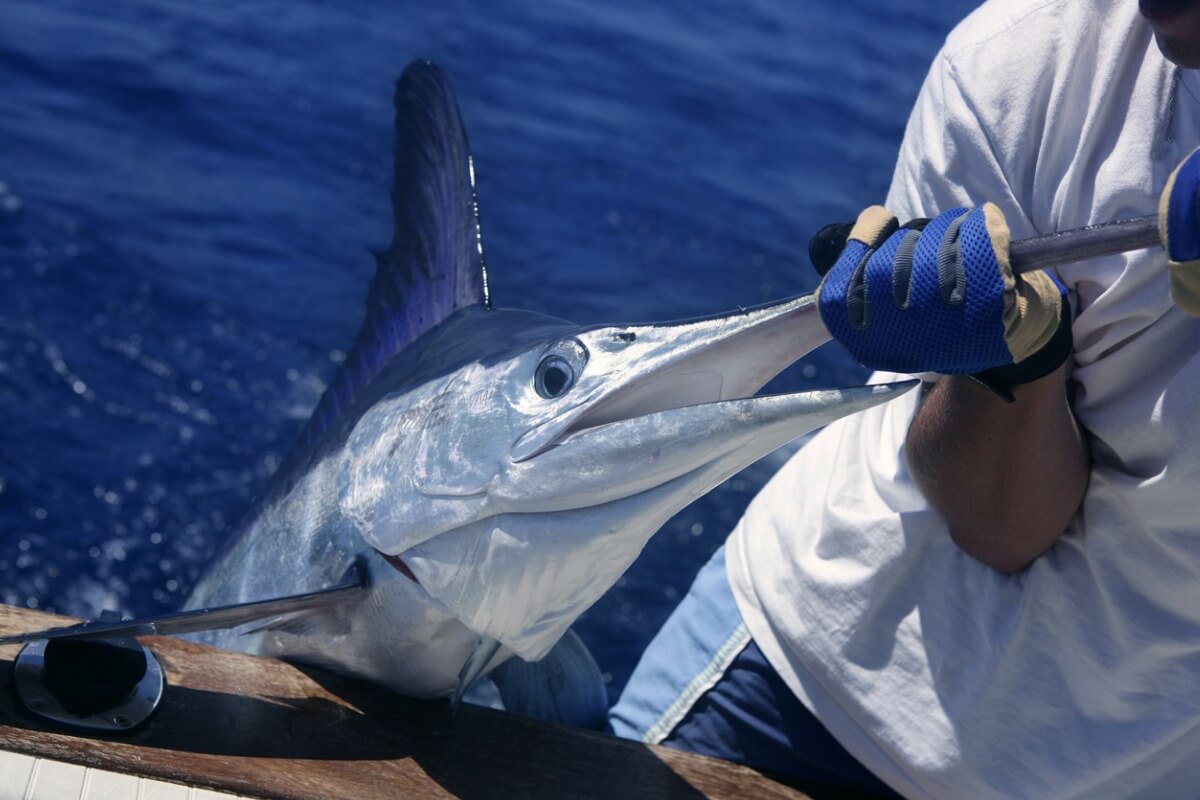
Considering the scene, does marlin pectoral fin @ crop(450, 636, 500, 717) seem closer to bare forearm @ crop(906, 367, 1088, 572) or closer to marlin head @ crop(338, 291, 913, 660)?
marlin head @ crop(338, 291, 913, 660)

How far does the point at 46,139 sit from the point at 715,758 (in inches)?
178

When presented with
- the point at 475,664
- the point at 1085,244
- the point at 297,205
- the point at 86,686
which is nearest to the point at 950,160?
the point at 1085,244

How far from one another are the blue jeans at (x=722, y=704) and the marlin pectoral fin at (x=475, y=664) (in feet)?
1.33

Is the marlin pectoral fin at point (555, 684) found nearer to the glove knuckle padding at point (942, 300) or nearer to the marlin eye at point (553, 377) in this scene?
the marlin eye at point (553, 377)

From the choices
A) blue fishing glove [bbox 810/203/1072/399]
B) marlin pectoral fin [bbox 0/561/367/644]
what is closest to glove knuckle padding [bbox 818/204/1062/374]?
blue fishing glove [bbox 810/203/1072/399]

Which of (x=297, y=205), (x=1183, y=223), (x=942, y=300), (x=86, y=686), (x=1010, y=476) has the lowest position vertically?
(x=297, y=205)

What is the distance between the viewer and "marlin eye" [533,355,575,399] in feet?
5.24

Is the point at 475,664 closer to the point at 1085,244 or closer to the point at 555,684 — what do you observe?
the point at 555,684

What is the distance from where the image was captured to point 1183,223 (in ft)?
3.46

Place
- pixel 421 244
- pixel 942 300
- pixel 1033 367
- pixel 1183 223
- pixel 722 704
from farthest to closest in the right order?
pixel 421 244
pixel 722 704
pixel 1033 367
pixel 942 300
pixel 1183 223

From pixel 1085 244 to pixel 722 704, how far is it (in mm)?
1086

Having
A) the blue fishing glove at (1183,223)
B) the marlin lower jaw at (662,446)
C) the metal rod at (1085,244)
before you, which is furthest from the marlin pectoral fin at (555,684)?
the blue fishing glove at (1183,223)

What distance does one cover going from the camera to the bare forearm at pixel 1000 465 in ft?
4.90

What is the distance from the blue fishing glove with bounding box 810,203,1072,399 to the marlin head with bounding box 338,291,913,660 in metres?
0.06
